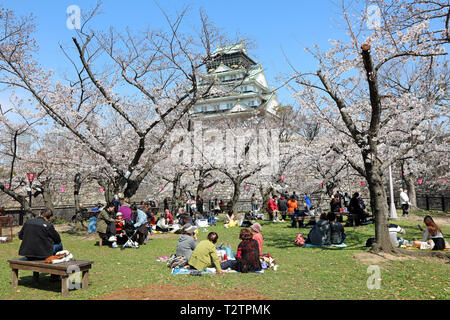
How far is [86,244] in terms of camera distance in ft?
40.6

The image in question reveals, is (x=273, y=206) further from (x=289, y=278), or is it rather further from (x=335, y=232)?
(x=289, y=278)

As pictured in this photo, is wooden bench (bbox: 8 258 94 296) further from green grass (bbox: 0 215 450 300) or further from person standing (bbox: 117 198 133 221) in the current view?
person standing (bbox: 117 198 133 221)

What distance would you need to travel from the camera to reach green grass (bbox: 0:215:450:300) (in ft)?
19.8

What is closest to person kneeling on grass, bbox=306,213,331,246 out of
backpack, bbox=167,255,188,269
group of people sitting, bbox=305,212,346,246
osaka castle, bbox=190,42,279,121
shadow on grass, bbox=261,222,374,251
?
group of people sitting, bbox=305,212,346,246

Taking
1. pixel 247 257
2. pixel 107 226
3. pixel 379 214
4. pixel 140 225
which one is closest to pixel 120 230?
pixel 107 226

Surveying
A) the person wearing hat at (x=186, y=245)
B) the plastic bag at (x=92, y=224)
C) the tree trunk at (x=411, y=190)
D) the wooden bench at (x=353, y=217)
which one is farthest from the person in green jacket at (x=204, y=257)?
the tree trunk at (x=411, y=190)

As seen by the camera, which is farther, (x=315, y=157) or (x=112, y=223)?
(x=315, y=157)

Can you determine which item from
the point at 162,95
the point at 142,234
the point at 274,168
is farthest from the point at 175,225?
the point at 274,168

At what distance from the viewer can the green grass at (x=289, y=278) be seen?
19.8 feet

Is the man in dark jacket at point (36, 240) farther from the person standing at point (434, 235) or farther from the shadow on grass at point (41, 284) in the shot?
the person standing at point (434, 235)

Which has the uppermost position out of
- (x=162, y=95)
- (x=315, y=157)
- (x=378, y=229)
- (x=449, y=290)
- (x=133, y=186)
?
(x=162, y=95)

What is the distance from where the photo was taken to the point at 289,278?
708 cm
